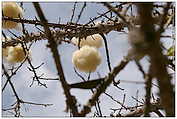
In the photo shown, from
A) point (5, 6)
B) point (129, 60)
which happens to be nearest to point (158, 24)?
point (129, 60)

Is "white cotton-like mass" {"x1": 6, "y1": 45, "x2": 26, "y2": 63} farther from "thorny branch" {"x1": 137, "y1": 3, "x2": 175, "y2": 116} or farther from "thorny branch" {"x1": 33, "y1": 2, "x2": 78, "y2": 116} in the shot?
"thorny branch" {"x1": 137, "y1": 3, "x2": 175, "y2": 116}

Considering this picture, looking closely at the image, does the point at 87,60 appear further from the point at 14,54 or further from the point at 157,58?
the point at 14,54

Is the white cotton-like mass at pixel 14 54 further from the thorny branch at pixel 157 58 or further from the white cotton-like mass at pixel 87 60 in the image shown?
the thorny branch at pixel 157 58

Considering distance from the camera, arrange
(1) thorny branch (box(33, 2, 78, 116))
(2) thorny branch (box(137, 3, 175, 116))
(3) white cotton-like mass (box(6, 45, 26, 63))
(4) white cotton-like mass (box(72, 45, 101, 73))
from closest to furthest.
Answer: (2) thorny branch (box(137, 3, 175, 116)) < (1) thorny branch (box(33, 2, 78, 116)) < (4) white cotton-like mass (box(72, 45, 101, 73)) < (3) white cotton-like mass (box(6, 45, 26, 63))

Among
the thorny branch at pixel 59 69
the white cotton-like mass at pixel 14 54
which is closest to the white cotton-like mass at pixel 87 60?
the thorny branch at pixel 59 69

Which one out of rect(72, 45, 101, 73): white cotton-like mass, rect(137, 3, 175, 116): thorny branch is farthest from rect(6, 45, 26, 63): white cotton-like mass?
rect(137, 3, 175, 116): thorny branch

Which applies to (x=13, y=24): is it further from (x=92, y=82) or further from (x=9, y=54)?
(x=92, y=82)

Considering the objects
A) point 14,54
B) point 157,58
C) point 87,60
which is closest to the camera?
point 157,58

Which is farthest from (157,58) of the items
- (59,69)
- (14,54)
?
(14,54)

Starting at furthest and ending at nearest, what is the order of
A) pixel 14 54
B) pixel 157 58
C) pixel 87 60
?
1. pixel 14 54
2. pixel 87 60
3. pixel 157 58
